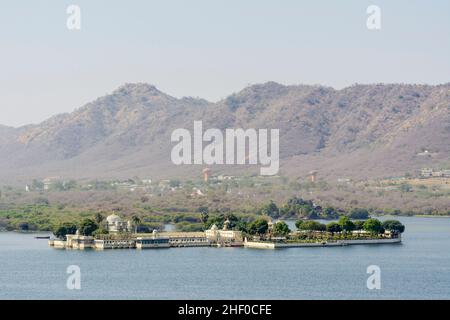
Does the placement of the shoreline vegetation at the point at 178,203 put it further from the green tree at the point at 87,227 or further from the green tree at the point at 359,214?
the green tree at the point at 87,227

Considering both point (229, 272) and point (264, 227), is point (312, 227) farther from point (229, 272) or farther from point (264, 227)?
point (229, 272)

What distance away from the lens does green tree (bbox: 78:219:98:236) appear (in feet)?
222

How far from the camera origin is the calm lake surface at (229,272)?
42312 millimetres

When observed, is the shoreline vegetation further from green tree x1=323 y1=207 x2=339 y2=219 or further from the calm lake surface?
the calm lake surface

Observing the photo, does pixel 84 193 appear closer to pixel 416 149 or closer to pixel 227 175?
pixel 227 175

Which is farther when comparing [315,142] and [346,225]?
[315,142]

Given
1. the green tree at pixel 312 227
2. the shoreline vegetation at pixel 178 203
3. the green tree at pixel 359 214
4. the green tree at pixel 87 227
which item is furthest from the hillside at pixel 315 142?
the green tree at pixel 87 227

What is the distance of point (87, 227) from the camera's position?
2682 inches

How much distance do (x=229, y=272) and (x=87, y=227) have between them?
1966cm

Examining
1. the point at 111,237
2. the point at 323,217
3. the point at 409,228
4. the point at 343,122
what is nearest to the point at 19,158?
the point at 343,122

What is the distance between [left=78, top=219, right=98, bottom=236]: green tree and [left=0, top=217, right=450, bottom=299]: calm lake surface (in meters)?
2.19

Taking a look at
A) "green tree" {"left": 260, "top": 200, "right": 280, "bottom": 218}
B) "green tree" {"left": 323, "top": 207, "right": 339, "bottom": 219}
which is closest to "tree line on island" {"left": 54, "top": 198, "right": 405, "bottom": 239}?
"green tree" {"left": 260, "top": 200, "right": 280, "bottom": 218}

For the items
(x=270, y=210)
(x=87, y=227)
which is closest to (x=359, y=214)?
(x=270, y=210)
